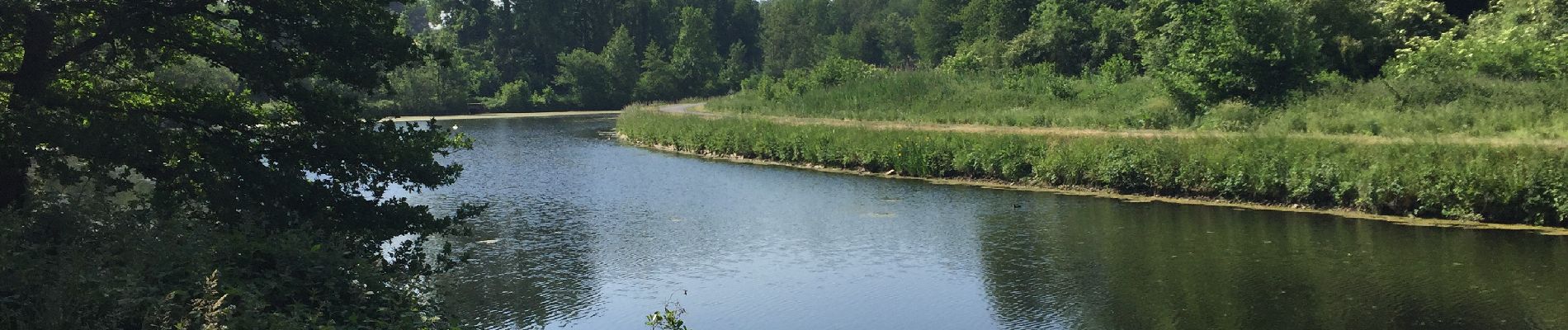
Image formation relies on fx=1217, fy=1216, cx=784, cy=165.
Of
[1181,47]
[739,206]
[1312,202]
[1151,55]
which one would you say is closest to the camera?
[1312,202]

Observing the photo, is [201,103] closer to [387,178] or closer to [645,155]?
[387,178]

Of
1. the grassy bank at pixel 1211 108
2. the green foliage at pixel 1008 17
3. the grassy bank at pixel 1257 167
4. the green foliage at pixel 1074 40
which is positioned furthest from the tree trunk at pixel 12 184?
the green foliage at pixel 1008 17

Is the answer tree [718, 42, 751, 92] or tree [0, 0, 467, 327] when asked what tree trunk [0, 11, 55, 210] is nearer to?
tree [0, 0, 467, 327]

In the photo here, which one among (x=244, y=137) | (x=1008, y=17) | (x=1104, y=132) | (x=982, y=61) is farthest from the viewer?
(x=1008, y=17)

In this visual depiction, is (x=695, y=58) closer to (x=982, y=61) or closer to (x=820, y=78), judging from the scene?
(x=820, y=78)

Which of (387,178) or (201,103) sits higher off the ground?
(201,103)

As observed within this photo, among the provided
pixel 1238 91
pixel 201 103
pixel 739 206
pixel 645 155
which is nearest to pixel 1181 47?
pixel 1238 91

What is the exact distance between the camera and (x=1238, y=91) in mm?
30781

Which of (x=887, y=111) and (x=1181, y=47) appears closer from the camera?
(x=1181, y=47)

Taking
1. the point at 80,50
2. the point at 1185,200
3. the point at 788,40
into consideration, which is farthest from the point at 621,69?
the point at 80,50

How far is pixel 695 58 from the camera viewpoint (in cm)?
9106

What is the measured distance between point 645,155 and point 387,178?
2728cm

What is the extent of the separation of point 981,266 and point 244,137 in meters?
10.1

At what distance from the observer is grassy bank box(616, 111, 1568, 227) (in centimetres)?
1942
